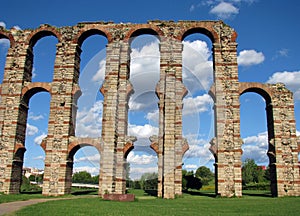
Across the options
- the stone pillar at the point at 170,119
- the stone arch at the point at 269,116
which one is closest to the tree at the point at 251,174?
the stone arch at the point at 269,116

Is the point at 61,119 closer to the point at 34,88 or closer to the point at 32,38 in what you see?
the point at 34,88

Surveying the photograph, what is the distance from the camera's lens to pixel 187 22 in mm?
24578

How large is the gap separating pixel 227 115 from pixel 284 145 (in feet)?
16.5

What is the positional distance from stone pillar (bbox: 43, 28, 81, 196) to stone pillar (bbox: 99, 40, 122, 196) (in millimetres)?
2723

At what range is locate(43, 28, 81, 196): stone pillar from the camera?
22234 millimetres

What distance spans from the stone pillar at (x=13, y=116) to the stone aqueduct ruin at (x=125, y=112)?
8 centimetres

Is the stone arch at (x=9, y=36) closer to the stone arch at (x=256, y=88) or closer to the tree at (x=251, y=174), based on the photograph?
the stone arch at (x=256, y=88)

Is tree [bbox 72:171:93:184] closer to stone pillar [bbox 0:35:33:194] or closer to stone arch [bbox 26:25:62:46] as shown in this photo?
stone pillar [bbox 0:35:33:194]

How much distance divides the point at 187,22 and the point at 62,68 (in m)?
11.0

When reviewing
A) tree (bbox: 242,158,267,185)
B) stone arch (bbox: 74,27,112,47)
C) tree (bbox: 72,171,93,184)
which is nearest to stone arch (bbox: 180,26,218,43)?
stone arch (bbox: 74,27,112,47)

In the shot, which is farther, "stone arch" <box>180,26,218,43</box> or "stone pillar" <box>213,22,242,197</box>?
"stone arch" <box>180,26,218,43</box>

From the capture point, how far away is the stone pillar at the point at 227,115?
70.4 feet

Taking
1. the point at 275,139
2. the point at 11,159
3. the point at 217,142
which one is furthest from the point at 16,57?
the point at 275,139

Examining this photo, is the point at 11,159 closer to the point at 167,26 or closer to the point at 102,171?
the point at 102,171
